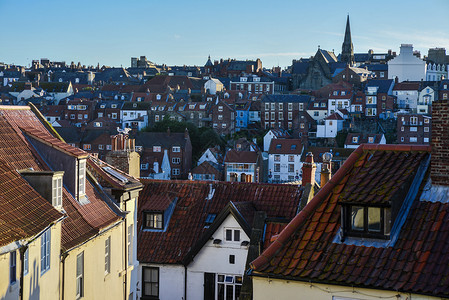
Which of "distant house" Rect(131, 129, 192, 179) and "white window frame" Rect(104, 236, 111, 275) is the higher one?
"white window frame" Rect(104, 236, 111, 275)

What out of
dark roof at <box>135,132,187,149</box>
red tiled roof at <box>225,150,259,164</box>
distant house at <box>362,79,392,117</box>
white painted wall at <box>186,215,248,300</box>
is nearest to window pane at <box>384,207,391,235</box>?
white painted wall at <box>186,215,248,300</box>

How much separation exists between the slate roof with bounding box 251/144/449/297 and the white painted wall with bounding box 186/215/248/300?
10.0 meters

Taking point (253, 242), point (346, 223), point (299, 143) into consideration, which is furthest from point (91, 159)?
point (299, 143)

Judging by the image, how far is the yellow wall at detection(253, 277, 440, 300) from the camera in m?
9.60

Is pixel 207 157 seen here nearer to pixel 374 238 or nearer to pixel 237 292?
pixel 237 292

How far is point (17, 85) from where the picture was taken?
153 meters

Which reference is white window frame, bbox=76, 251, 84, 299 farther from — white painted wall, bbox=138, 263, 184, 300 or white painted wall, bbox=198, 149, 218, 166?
white painted wall, bbox=198, 149, 218, 166

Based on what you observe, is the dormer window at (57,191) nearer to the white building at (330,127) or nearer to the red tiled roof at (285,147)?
the red tiled roof at (285,147)

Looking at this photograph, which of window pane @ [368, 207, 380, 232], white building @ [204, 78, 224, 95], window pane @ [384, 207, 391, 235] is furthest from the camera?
white building @ [204, 78, 224, 95]

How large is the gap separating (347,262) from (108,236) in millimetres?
7474

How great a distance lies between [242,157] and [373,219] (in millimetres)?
84118

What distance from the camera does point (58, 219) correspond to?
11.5m

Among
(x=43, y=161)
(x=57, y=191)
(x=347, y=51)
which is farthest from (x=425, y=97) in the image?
(x=57, y=191)

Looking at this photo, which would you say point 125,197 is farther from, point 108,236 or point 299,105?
point 299,105
